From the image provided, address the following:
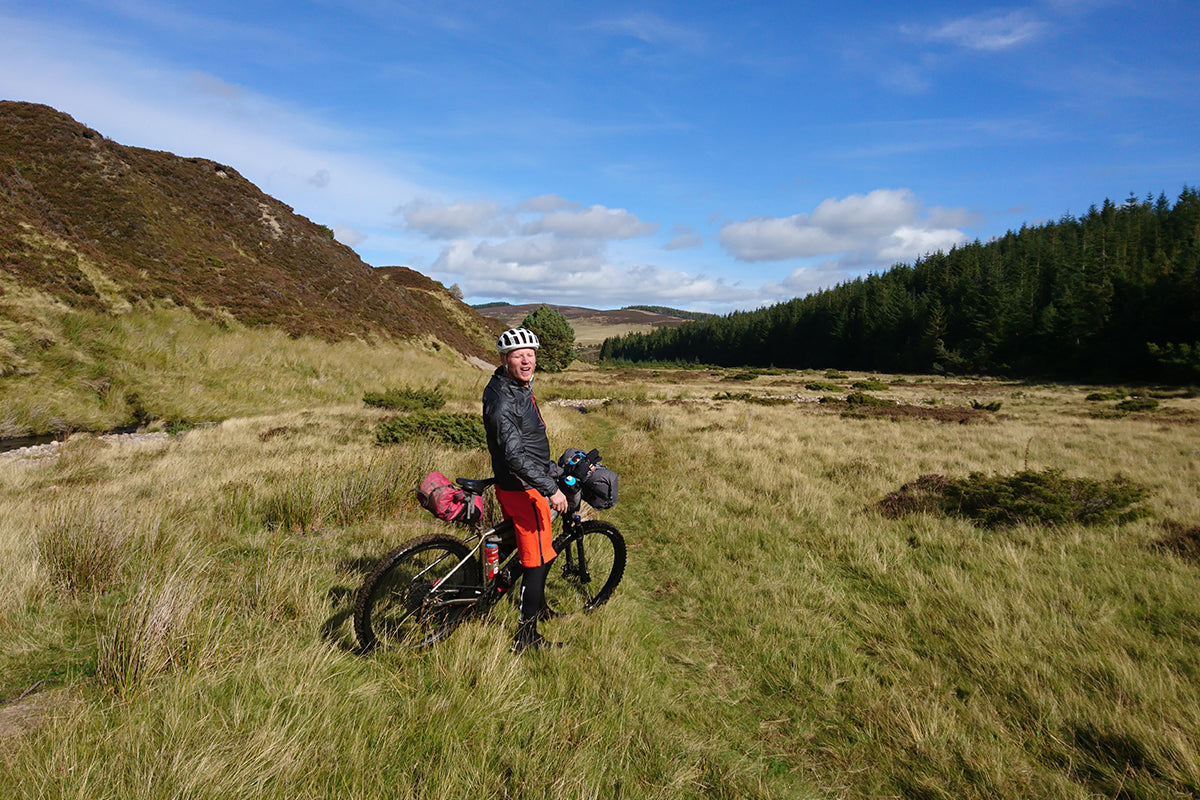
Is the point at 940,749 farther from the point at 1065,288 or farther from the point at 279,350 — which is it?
the point at 1065,288

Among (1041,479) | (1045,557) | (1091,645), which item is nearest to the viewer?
(1091,645)

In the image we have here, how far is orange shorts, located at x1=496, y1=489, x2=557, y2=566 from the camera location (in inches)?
148

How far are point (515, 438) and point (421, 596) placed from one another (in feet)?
4.62

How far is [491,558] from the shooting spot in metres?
3.94

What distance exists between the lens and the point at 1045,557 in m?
5.63

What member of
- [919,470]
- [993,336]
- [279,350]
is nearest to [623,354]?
[993,336]

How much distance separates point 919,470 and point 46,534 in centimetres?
1245

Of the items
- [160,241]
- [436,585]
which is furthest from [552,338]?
[436,585]

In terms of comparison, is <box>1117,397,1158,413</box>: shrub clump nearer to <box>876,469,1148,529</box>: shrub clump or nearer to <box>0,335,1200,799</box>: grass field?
<box>0,335,1200,799</box>: grass field

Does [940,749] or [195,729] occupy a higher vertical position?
[195,729]

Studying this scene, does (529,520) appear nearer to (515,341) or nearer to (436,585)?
(436,585)

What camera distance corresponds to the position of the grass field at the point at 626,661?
2422 millimetres

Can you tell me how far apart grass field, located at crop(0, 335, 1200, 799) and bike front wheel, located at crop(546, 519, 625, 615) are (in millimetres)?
306

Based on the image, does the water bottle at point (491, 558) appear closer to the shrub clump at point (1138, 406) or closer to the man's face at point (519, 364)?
the man's face at point (519, 364)
